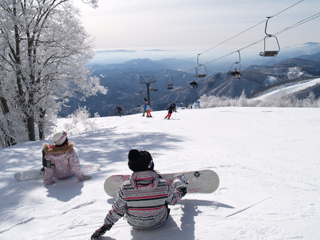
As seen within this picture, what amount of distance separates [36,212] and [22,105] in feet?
37.5

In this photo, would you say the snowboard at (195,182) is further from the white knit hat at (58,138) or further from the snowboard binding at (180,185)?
the white knit hat at (58,138)

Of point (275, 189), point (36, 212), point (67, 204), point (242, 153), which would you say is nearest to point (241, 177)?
point (275, 189)

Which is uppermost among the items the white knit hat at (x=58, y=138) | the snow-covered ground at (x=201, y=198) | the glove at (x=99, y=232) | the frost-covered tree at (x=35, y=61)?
the frost-covered tree at (x=35, y=61)

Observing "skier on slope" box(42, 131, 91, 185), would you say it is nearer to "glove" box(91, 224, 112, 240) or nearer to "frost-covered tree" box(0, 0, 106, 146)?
"glove" box(91, 224, 112, 240)

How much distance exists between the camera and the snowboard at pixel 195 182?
3.66 m

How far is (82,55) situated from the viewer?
14.2 m

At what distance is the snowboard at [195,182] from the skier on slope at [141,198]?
39.3 inches

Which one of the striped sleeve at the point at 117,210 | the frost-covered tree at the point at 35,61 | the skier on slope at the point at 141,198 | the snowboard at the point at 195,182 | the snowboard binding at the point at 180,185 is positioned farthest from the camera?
the frost-covered tree at the point at 35,61

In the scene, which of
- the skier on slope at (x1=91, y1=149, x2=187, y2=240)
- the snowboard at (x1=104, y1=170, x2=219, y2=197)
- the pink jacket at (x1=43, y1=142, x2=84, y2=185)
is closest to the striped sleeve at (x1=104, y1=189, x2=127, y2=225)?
the skier on slope at (x1=91, y1=149, x2=187, y2=240)

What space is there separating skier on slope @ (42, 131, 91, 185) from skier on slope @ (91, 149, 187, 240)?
1.95 m

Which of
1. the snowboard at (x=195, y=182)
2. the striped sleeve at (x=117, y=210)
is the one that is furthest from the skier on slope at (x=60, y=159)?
the striped sleeve at (x=117, y=210)

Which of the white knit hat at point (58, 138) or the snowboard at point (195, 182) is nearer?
the snowboard at point (195, 182)

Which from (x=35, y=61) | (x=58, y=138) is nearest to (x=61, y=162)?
(x=58, y=138)

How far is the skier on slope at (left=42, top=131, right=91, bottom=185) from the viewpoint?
407 cm
